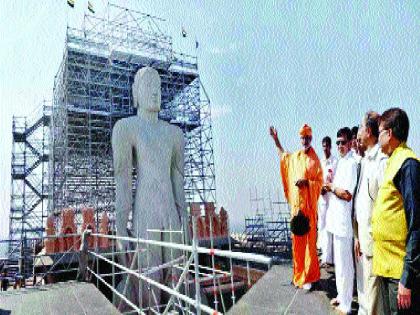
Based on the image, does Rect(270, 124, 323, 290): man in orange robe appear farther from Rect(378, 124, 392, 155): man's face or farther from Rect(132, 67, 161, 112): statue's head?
Rect(132, 67, 161, 112): statue's head

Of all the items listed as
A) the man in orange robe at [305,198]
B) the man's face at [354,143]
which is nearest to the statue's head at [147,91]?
the man in orange robe at [305,198]

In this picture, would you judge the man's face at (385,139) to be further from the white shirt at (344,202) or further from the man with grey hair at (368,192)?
the white shirt at (344,202)

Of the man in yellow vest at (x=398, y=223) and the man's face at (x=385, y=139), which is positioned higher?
the man's face at (x=385, y=139)

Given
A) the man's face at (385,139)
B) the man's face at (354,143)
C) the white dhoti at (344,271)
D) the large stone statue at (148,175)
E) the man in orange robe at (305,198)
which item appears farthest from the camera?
the large stone statue at (148,175)

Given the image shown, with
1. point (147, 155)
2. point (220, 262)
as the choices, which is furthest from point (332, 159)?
point (220, 262)

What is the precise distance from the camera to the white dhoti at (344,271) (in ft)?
8.00

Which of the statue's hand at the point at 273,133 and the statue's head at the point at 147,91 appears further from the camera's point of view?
the statue's head at the point at 147,91

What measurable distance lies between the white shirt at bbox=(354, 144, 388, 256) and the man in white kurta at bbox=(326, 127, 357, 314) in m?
0.47

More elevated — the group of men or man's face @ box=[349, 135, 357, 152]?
man's face @ box=[349, 135, 357, 152]

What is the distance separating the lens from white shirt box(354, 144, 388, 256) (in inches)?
70.7

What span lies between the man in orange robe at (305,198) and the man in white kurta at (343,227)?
0.28 metres

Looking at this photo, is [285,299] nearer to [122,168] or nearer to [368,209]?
[368,209]

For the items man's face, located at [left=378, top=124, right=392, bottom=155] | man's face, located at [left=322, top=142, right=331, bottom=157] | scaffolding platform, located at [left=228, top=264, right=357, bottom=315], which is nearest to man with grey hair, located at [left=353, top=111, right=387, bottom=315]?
man's face, located at [left=378, top=124, right=392, bottom=155]

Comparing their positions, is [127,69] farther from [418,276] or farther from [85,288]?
[418,276]
